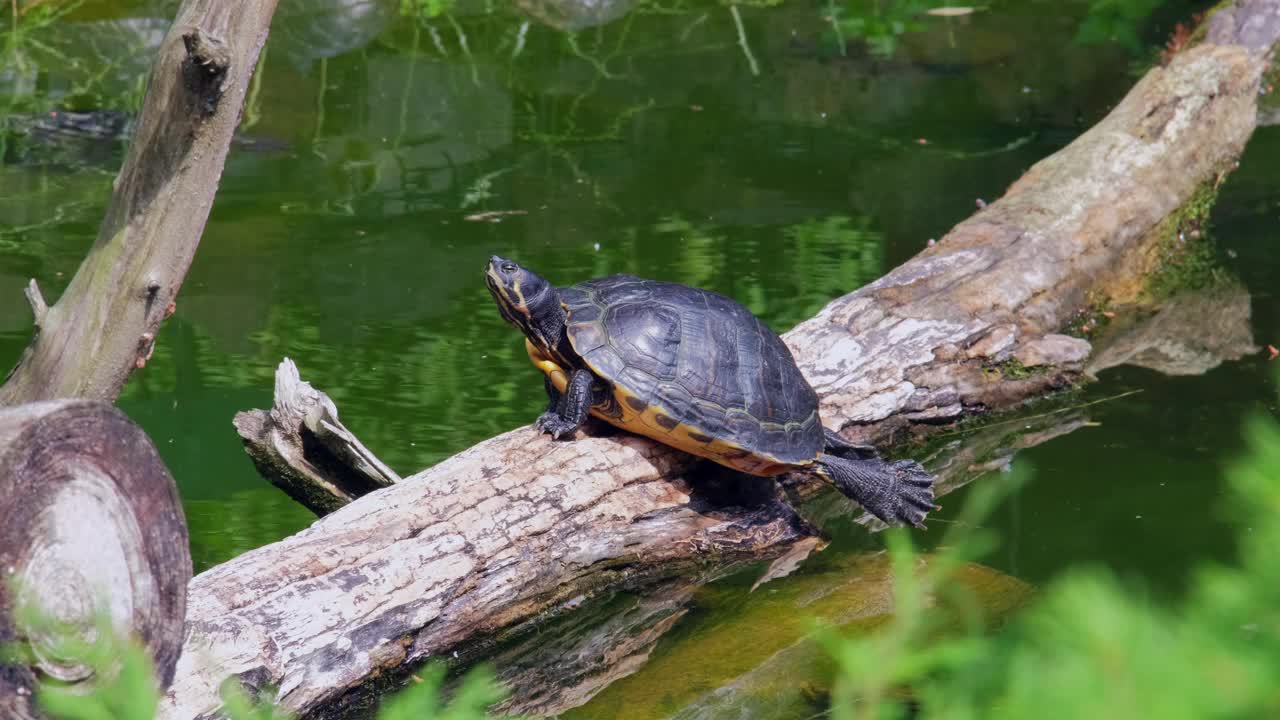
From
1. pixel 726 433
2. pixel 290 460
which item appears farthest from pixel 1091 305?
pixel 290 460

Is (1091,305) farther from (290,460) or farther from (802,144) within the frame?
(290,460)

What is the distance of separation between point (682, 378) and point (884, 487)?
82 cm

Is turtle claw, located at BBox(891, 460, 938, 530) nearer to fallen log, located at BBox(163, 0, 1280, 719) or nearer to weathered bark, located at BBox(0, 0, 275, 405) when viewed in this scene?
fallen log, located at BBox(163, 0, 1280, 719)

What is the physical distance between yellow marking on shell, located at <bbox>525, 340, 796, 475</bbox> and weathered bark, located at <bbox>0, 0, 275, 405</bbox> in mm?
1183

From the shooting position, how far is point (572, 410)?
12.7ft

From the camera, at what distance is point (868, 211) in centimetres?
705

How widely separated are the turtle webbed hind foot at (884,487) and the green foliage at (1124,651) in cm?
315

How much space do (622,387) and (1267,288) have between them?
388cm

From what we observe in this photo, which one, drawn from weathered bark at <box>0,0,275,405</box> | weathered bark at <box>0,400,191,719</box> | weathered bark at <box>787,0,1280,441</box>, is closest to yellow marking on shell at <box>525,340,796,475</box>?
weathered bark at <box>787,0,1280,441</box>

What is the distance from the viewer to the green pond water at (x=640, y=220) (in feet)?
13.2

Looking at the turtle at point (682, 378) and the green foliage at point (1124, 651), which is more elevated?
the green foliage at point (1124, 651)

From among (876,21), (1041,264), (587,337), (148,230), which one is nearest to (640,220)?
(1041,264)

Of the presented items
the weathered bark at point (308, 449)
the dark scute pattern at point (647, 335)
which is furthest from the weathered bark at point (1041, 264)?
the weathered bark at point (308, 449)

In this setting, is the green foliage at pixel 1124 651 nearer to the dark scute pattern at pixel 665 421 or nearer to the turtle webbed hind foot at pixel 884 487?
the dark scute pattern at pixel 665 421
